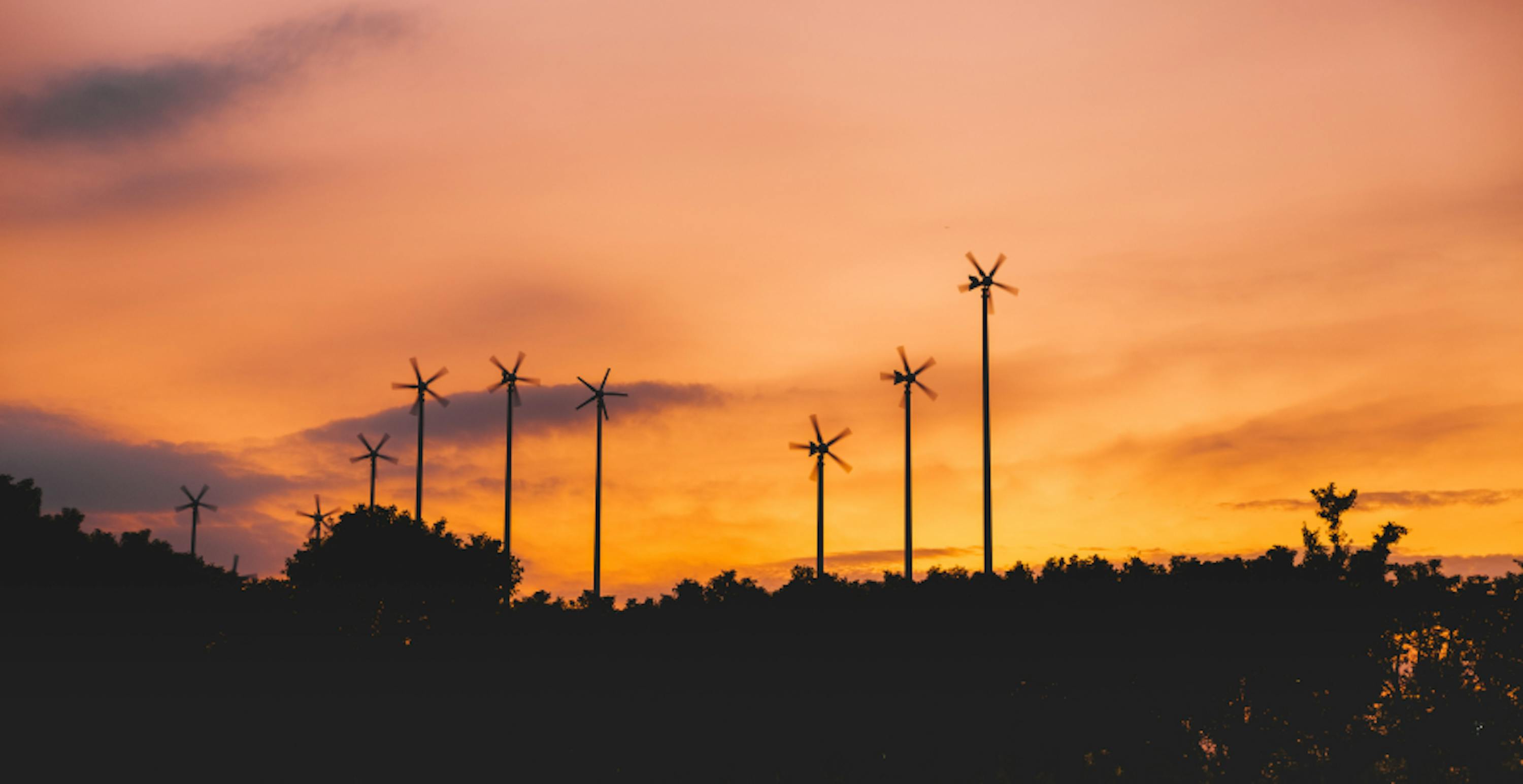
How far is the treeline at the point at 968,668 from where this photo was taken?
7506cm

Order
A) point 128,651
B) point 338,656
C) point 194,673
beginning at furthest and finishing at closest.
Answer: point 338,656 → point 194,673 → point 128,651

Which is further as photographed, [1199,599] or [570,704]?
[570,704]

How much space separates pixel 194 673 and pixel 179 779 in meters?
10.5

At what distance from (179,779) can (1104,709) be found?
55.1m

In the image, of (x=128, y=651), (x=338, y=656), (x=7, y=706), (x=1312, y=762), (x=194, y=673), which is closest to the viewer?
(x=1312, y=762)

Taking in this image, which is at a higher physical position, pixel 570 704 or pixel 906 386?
pixel 906 386

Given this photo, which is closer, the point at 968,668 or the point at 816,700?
the point at 968,668

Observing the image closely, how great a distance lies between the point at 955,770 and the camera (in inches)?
3054

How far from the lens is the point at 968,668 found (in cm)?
7894

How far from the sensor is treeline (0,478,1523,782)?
75062 millimetres

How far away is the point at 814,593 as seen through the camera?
292ft

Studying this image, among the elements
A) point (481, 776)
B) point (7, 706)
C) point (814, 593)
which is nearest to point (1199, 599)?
point (814, 593)

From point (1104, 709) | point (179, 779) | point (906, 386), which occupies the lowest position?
point (179, 779)

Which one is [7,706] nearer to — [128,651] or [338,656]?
[128,651]
